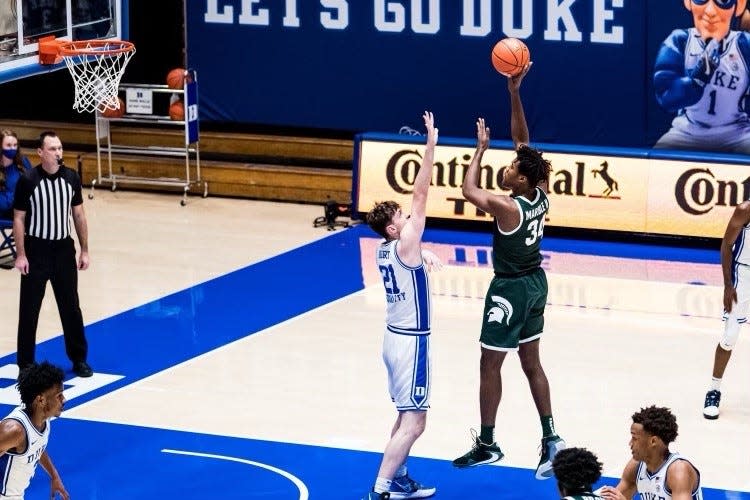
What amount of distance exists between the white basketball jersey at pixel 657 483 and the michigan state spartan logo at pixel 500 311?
2.45 m

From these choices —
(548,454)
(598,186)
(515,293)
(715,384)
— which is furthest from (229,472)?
(598,186)

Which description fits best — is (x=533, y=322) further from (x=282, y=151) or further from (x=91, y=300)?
(x=282, y=151)

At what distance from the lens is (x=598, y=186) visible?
1727 cm

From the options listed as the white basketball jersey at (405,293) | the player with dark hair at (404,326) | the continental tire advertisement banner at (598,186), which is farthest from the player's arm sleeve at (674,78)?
the white basketball jersey at (405,293)

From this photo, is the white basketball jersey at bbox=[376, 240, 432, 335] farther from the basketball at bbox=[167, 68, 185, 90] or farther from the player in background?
the basketball at bbox=[167, 68, 185, 90]

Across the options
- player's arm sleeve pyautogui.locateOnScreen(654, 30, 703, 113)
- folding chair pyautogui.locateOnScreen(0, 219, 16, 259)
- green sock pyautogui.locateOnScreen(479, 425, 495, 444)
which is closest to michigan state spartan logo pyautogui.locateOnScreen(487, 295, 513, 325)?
green sock pyautogui.locateOnScreen(479, 425, 495, 444)

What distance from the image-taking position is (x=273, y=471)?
1028cm

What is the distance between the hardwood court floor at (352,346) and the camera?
10922 millimetres

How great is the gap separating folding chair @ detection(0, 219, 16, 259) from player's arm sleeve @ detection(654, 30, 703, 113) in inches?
298

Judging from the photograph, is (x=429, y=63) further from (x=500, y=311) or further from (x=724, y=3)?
(x=500, y=311)

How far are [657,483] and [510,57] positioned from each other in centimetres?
579

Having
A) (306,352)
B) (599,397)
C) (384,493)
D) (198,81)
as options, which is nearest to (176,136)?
(198,81)

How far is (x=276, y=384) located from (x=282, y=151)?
26.2 ft

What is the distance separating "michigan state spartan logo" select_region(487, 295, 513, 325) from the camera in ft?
32.3
